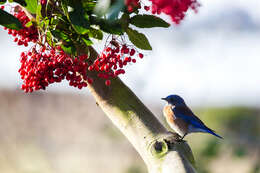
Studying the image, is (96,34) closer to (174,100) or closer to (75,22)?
(75,22)

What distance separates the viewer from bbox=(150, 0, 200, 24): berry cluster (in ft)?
3.86

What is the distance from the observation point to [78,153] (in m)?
10.6

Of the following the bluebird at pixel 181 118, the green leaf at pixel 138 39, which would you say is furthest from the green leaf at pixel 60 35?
the bluebird at pixel 181 118

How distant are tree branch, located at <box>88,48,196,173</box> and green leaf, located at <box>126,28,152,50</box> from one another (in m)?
0.16

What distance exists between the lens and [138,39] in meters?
1.60

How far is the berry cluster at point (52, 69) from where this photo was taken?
155 centimetres

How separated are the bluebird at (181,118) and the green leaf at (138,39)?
1228 mm

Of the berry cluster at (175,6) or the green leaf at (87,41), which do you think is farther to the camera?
the green leaf at (87,41)

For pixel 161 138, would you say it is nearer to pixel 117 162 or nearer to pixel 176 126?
pixel 176 126

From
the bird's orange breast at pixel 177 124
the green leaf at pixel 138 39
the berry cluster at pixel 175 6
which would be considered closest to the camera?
the berry cluster at pixel 175 6

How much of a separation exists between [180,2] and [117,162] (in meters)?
8.98

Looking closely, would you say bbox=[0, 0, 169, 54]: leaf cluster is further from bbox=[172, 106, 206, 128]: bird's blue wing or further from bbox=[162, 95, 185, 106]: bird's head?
bbox=[162, 95, 185, 106]: bird's head

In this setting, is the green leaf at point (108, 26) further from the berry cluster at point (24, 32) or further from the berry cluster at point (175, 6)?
the berry cluster at point (24, 32)

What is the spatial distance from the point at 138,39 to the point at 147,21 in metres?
0.11
